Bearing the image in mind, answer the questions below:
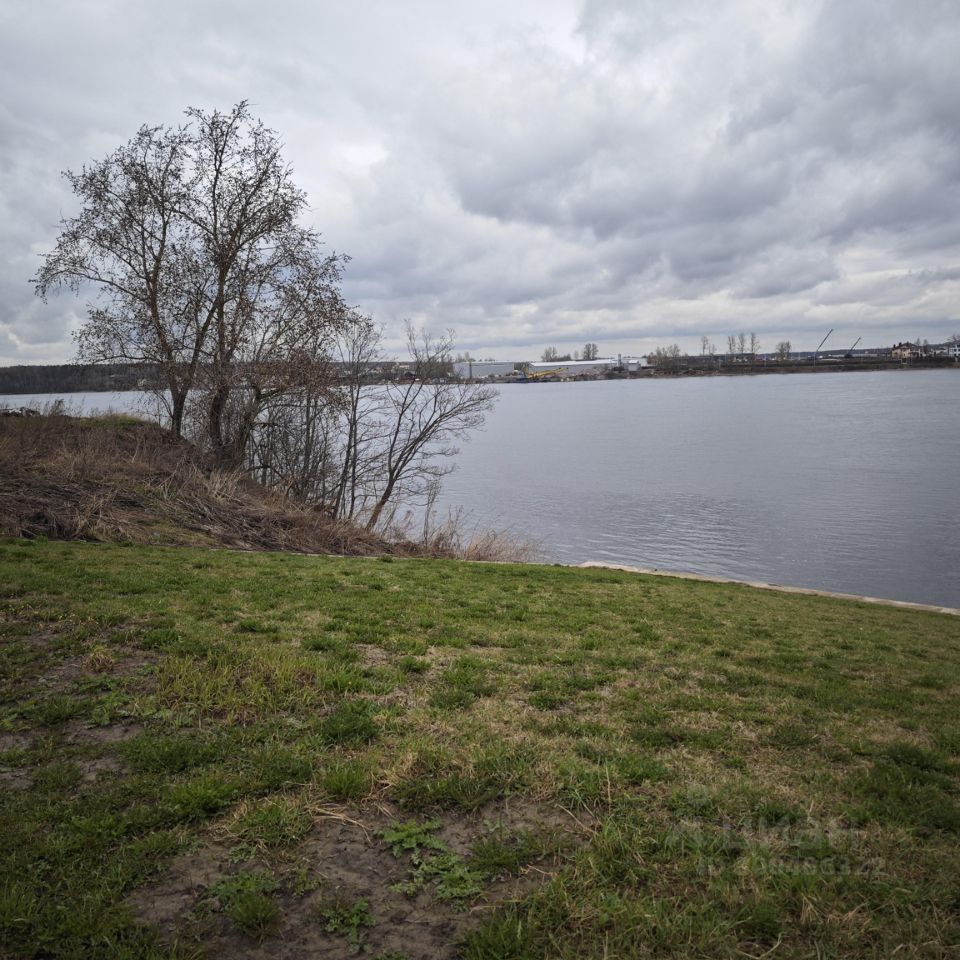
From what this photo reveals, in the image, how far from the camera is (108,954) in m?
2.55

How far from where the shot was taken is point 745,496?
3061 cm

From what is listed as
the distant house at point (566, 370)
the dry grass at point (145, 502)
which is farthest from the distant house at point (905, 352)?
the dry grass at point (145, 502)

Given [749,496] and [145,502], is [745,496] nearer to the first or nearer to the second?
[749,496]

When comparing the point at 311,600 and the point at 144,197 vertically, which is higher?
the point at 144,197

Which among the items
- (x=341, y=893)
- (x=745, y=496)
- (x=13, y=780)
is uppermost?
(x=13, y=780)

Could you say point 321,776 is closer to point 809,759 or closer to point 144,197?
point 809,759

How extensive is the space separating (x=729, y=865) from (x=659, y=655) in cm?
362

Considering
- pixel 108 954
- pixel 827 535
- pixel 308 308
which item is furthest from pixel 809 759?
pixel 827 535

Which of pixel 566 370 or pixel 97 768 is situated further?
pixel 566 370

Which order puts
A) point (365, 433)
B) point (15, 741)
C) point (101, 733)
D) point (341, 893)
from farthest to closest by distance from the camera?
1. point (365, 433)
2. point (101, 733)
3. point (15, 741)
4. point (341, 893)

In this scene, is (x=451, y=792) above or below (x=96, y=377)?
below

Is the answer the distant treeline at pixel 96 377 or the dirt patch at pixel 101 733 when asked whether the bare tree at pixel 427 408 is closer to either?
the distant treeline at pixel 96 377

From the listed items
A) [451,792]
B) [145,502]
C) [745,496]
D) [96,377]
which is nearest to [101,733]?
[451,792]

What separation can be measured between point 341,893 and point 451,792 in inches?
34.0
